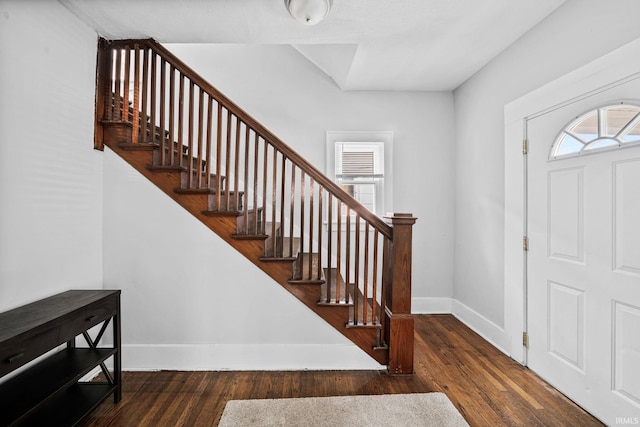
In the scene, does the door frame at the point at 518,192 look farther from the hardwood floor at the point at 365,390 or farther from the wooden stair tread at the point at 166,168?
the wooden stair tread at the point at 166,168

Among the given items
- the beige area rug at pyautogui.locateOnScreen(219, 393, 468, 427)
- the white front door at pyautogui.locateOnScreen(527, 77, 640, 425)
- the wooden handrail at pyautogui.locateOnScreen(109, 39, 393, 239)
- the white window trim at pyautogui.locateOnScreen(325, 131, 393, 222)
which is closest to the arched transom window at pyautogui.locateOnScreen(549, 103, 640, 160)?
the white front door at pyautogui.locateOnScreen(527, 77, 640, 425)

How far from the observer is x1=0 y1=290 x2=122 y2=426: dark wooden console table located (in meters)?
1.43

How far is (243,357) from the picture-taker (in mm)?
2521

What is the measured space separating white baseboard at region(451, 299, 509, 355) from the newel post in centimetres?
105

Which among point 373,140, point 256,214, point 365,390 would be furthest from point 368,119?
point 365,390

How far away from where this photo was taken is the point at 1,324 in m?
1.52

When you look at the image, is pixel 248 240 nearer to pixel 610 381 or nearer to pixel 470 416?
pixel 470 416

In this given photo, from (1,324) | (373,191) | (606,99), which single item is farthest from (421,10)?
(1,324)

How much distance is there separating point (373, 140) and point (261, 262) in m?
2.14

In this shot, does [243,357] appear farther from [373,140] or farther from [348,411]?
[373,140]

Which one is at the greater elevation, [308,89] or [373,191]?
[308,89]

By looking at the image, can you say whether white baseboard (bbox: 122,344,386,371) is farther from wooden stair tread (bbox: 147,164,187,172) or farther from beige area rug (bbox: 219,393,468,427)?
wooden stair tread (bbox: 147,164,187,172)

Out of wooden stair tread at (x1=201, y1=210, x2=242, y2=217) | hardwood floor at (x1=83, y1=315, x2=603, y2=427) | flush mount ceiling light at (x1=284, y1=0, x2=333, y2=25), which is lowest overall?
hardwood floor at (x1=83, y1=315, x2=603, y2=427)

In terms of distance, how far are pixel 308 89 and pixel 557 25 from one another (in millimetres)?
2348
